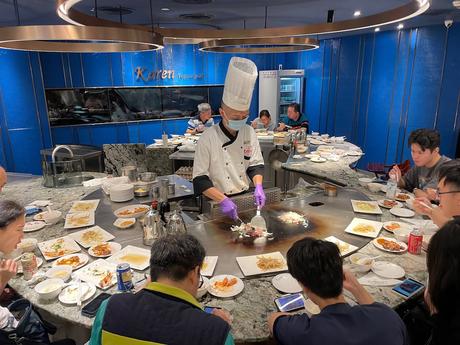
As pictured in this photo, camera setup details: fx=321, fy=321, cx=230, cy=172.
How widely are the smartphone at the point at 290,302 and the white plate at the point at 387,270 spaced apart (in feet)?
1.88

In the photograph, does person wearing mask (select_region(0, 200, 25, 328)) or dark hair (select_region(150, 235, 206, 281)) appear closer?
dark hair (select_region(150, 235, 206, 281))

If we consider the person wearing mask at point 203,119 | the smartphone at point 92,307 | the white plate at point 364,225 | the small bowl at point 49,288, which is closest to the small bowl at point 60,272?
the small bowl at point 49,288

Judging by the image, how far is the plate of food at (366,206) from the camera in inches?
110

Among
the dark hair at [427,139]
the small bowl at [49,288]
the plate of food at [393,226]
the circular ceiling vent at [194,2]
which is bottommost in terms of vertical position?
the small bowl at [49,288]

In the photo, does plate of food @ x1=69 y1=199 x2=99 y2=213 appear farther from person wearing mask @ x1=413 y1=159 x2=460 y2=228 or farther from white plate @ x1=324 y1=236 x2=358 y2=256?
person wearing mask @ x1=413 y1=159 x2=460 y2=228

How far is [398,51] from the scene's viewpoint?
7.21 meters

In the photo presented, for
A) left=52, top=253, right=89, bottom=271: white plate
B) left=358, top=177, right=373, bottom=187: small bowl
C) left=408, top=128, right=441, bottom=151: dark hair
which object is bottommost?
left=52, top=253, right=89, bottom=271: white plate

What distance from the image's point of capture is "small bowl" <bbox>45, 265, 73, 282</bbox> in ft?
6.30

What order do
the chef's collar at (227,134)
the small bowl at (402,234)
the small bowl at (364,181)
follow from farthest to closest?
the small bowl at (364,181) < the chef's collar at (227,134) < the small bowl at (402,234)

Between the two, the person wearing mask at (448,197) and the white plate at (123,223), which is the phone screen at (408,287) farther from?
the white plate at (123,223)

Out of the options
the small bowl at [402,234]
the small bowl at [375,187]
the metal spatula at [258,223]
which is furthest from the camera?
the small bowl at [375,187]

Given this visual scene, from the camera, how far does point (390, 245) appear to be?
2.27 m

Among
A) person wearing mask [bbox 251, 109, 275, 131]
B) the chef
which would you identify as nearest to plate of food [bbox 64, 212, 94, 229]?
the chef

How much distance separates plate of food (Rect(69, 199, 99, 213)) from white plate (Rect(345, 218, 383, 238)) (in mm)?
2257
